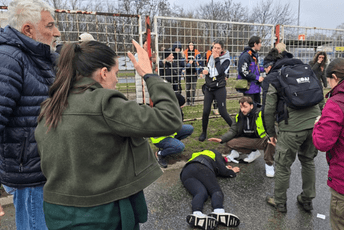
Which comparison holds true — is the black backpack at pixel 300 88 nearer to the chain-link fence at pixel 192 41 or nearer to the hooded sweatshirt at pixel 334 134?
the hooded sweatshirt at pixel 334 134

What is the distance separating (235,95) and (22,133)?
302 inches

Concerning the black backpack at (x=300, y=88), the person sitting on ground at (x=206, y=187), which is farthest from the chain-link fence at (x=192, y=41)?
the black backpack at (x=300, y=88)

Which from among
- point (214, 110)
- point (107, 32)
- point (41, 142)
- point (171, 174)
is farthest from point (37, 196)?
point (214, 110)

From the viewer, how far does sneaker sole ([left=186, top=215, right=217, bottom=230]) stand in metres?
2.70

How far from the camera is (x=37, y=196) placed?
1.84m

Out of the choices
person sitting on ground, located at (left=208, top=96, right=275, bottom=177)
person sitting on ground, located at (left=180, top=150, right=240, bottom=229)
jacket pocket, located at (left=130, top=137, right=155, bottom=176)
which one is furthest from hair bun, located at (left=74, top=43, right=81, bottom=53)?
person sitting on ground, located at (left=208, top=96, right=275, bottom=177)

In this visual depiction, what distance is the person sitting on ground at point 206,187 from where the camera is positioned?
2750 millimetres

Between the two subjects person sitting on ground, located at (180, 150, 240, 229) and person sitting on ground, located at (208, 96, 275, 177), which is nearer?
person sitting on ground, located at (180, 150, 240, 229)

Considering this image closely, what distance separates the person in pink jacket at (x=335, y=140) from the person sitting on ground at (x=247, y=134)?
2128 millimetres

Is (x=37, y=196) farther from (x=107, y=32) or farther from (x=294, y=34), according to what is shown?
(x=294, y=34)

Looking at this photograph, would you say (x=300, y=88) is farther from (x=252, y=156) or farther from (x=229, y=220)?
(x=252, y=156)

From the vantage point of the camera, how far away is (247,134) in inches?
180

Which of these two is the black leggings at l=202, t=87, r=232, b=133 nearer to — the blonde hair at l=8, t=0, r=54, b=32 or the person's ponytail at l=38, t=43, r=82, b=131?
the blonde hair at l=8, t=0, r=54, b=32

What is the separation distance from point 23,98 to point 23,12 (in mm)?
602
